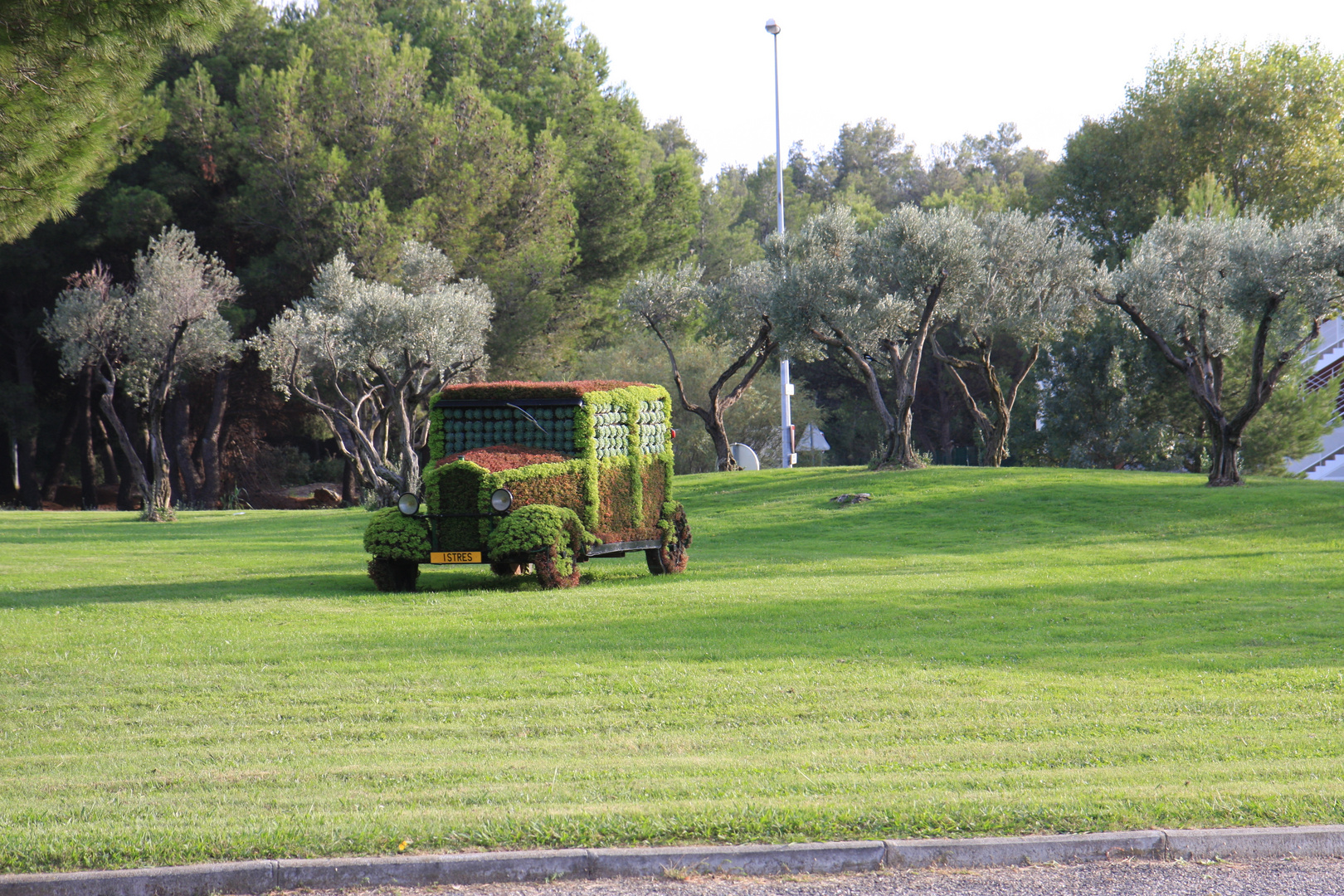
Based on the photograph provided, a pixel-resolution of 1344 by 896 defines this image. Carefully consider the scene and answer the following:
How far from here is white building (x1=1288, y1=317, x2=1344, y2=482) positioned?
3994 cm

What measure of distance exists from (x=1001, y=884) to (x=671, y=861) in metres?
1.46

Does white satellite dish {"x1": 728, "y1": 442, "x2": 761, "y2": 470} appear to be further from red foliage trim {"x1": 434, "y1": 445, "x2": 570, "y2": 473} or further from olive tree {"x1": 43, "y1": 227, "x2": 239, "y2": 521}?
red foliage trim {"x1": 434, "y1": 445, "x2": 570, "y2": 473}

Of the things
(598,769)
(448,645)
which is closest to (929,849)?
(598,769)

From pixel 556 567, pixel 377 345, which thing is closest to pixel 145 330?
pixel 377 345

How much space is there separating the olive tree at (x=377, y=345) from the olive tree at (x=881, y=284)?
9.62 metres

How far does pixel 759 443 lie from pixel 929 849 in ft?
159

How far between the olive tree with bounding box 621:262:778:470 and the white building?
Result: 66.3 ft

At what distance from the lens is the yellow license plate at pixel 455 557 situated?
14.0 metres

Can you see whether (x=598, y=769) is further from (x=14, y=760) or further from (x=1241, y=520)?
(x=1241, y=520)

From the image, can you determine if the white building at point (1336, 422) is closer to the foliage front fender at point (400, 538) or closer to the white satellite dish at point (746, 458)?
the white satellite dish at point (746, 458)

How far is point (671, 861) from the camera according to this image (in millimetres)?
4840

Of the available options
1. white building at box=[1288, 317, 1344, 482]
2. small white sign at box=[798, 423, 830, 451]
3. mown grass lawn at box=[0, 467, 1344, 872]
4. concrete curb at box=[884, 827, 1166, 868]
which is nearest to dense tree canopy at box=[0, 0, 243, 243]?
mown grass lawn at box=[0, 467, 1344, 872]

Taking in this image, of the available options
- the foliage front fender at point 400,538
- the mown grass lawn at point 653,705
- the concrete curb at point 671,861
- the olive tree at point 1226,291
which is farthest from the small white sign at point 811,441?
the concrete curb at point 671,861

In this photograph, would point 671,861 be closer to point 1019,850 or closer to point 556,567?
point 1019,850
